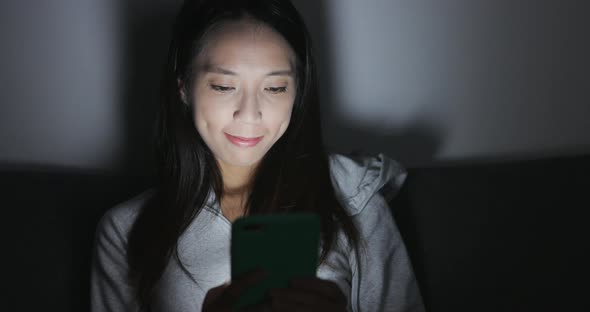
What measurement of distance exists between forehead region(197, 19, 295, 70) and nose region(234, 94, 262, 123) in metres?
0.06

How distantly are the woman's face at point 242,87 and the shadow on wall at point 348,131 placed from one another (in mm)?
322

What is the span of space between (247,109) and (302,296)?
0.33 metres

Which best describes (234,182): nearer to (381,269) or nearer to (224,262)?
(224,262)

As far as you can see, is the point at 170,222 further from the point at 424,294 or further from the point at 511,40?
the point at 511,40

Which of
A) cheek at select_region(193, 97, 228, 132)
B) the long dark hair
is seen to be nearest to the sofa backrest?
the long dark hair

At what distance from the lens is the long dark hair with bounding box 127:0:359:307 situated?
3.34 feet

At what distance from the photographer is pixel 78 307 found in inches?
44.3

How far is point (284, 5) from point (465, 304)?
0.66 metres

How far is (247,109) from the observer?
962mm

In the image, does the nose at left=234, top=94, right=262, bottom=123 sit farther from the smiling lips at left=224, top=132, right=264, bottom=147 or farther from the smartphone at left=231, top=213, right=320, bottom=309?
the smartphone at left=231, top=213, right=320, bottom=309

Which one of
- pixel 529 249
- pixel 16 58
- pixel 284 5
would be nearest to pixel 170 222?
pixel 284 5

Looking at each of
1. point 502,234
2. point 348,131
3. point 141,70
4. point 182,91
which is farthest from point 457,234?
point 141,70

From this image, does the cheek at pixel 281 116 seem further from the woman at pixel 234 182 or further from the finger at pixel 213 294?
the finger at pixel 213 294

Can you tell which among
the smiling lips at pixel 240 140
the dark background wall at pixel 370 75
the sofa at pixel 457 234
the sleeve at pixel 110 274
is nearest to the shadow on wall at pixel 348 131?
the dark background wall at pixel 370 75
